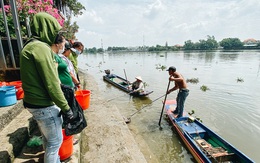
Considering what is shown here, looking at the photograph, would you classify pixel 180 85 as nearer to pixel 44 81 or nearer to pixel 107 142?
pixel 107 142

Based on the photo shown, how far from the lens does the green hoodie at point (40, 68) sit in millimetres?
1530

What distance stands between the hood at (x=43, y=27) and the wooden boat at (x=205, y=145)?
413 cm

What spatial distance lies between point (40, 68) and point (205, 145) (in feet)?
15.1

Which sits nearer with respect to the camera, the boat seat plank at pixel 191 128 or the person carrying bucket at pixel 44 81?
the person carrying bucket at pixel 44 81

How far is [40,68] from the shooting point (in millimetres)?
1520

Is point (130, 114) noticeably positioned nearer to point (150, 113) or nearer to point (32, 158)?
point (150, 113)

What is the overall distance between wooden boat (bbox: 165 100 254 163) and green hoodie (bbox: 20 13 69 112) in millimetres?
3798

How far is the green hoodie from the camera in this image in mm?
1530

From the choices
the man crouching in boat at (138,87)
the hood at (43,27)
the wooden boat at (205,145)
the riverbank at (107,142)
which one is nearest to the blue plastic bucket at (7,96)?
the riverbank at (107,142)

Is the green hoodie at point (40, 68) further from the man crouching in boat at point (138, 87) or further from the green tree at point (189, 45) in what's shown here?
the green tree at point (189, 45)

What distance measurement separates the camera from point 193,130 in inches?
200

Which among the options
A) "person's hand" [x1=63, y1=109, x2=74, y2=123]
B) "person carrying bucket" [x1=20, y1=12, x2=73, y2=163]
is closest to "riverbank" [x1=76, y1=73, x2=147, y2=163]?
"person carrying bucket" [x1=20, y1=12, x2=73, y2=163]

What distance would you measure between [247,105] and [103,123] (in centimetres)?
869

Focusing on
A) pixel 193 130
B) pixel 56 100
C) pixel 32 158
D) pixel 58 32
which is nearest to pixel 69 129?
pixel 56 100
